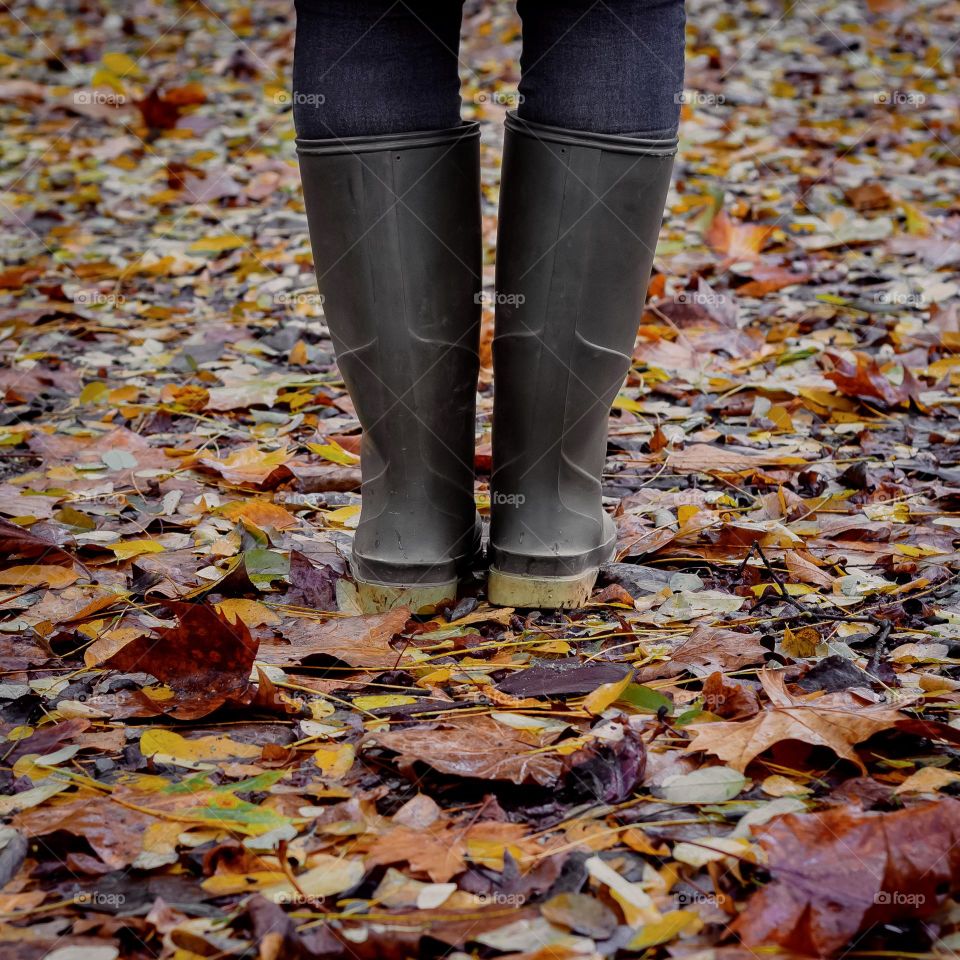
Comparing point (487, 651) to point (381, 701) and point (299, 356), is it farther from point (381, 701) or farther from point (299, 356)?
point (299, 356)

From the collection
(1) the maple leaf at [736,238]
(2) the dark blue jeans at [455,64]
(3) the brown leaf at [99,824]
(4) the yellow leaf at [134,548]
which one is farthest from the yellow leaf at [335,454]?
Result: (1) the maple leaf at [736,238]

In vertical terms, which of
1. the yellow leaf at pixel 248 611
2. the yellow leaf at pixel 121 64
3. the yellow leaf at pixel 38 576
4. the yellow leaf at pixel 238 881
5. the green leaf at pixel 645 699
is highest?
the yellow leaf at pixel 121 64

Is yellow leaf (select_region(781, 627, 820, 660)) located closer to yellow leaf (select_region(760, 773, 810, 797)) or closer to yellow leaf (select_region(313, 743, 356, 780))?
yellow leaf (select_region(760, 773, 810, 797))

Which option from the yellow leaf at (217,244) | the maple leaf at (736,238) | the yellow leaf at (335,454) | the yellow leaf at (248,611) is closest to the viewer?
the yellow leaf at (248,611)

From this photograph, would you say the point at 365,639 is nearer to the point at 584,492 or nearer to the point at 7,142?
the point at 584,492

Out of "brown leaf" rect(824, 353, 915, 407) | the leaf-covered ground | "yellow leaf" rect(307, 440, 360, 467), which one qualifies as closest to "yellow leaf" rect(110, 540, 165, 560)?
the leaf-covered ground

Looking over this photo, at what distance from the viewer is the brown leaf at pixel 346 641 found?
1228mm

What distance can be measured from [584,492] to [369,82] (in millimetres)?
521

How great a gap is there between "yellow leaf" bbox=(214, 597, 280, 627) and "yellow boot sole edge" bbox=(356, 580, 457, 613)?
109 millimetres

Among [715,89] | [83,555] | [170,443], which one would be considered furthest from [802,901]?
[715,89]

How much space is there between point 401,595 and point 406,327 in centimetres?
32

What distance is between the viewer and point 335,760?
1.04 metres

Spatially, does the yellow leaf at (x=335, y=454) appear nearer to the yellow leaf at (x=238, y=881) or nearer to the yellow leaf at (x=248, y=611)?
the yellow leaf at (x=248, y=611)

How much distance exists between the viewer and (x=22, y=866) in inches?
35.9
